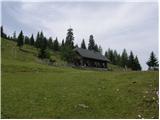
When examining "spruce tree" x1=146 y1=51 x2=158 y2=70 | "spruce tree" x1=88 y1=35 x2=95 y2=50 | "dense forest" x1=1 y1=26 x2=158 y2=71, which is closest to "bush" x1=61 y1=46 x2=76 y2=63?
"dense forest" x1=1 y1=26 x2=158 y2=71

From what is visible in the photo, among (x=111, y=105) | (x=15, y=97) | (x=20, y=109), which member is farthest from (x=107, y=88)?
(x=20, y=109)

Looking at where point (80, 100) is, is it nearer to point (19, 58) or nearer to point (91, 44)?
point (19, 58)

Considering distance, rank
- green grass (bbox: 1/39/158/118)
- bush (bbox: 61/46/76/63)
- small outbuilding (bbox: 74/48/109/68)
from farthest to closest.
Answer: small outbuilding (bbox: 74/48/109/68) → bush (bbox: 61/46/76/63) → green grass (bbox: 1/39/158/118)

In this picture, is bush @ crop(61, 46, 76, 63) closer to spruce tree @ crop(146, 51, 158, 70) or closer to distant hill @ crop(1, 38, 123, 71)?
distant hill @ crop(1, 38, 123, 71)

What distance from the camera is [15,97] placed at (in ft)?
75.3

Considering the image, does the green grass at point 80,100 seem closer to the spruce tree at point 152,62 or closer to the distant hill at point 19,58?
the distant hill at point 19,58

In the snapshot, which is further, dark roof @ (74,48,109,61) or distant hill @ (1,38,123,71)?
dark roof @ (74,48,109,61)

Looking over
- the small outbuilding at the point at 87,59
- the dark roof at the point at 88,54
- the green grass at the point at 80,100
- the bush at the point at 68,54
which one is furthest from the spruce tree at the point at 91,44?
the green grass at the point at 80,100

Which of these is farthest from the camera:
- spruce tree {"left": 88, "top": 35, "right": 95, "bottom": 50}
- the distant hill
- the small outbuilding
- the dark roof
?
spruce tree {"left": 88, "top": 35, "right": 95, "bottom": 50}

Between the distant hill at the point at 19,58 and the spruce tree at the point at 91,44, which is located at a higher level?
the spruce tree at the point at 91,44

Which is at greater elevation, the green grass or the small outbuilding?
the small outbuilding

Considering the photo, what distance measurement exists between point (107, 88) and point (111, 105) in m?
6.60

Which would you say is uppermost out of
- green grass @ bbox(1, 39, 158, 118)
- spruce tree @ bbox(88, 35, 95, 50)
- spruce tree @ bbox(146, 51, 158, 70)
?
spruce tree @ bbox(88, 35, 95, 50)

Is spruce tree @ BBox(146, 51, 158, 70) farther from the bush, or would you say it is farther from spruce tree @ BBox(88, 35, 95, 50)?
spruce tree @ BBox(88, 35, 95, 50)
